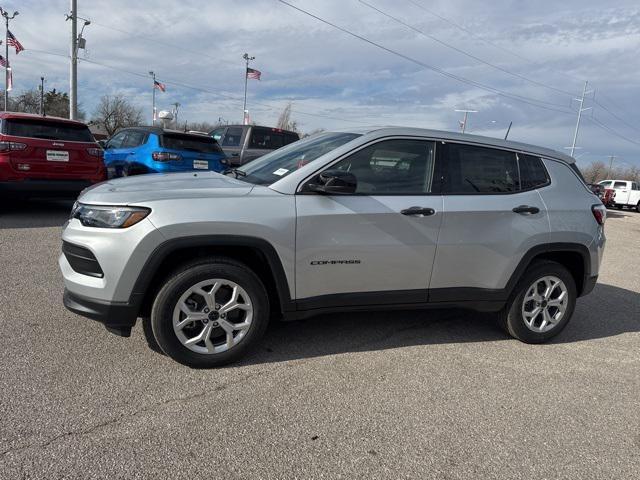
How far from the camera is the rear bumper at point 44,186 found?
757 cm

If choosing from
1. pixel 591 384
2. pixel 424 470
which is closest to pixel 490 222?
pixel 591 384

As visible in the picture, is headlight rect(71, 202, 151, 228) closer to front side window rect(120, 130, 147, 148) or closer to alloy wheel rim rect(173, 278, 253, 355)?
alloy wheel rim rect(173, 278, 253, 355)

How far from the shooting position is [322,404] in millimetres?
3092

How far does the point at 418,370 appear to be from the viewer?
366cm

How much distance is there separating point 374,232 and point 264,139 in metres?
9.73

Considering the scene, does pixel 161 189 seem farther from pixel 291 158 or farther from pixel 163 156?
pixel 163 156

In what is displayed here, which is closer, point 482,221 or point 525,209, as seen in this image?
point 482,221

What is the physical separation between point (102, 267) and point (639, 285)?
284 inches

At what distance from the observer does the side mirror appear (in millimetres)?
3375

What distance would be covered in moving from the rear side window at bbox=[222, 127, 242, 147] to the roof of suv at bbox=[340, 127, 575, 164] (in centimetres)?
918

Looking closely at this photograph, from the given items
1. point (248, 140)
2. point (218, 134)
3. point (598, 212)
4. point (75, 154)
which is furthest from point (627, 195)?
point (75, 154)

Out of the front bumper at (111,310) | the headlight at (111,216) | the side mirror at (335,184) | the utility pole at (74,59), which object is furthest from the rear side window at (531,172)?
the utility pole at (74,59)

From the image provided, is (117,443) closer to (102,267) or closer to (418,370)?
(102,267)

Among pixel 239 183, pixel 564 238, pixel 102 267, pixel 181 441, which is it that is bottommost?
pixel 181 441
